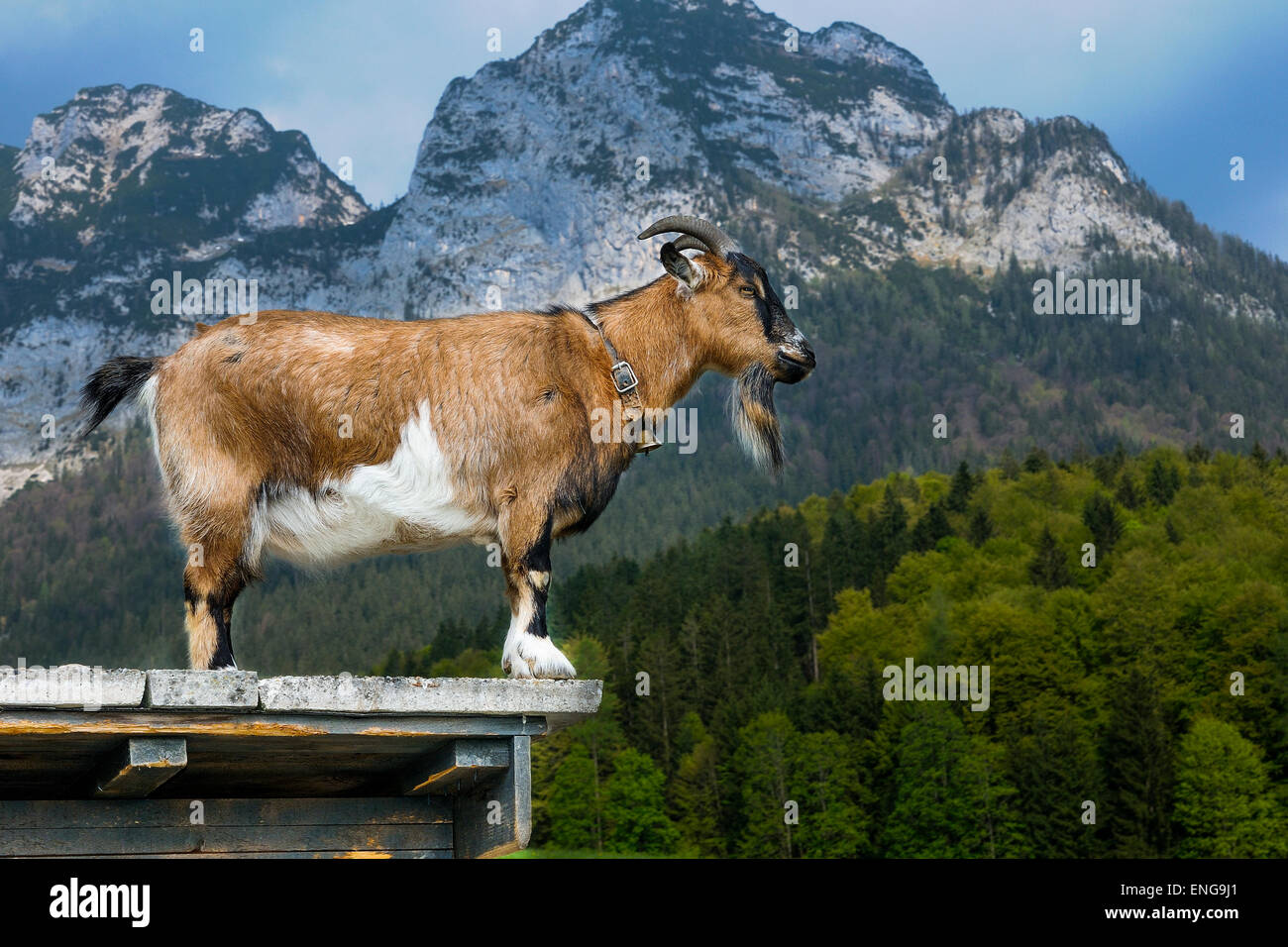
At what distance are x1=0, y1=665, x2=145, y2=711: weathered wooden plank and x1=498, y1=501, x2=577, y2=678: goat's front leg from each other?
Answer: 247cm

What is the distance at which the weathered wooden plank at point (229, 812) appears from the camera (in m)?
8.95

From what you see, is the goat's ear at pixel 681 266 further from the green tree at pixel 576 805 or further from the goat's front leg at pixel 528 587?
the green tree at pixel 576 805

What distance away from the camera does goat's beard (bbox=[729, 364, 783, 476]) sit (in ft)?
35.3

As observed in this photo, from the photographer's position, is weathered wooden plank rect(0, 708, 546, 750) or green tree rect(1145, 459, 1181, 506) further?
green tree rect(1145, 459, 1181, 506)

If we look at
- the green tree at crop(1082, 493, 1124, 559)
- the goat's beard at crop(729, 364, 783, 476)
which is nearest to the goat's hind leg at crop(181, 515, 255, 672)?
the goat's beard at crop(729, 364, 783, 476)

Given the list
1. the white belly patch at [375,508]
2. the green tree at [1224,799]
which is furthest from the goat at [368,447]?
the green tree at [1224,799]

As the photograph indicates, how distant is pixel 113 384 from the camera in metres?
9.69

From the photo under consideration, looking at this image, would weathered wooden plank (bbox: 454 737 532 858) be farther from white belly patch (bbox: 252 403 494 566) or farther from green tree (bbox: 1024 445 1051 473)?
green tree (bbox: 1024 445 1051 473)

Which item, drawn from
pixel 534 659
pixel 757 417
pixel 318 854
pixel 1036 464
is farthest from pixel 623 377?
pixel 1036 464

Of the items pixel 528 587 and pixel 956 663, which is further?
pixel 956 663

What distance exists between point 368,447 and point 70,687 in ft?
8.13

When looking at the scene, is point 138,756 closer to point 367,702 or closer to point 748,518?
point 367,702

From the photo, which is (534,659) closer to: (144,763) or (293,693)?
(293,693)

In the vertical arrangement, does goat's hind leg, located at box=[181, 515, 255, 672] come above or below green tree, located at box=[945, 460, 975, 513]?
below
